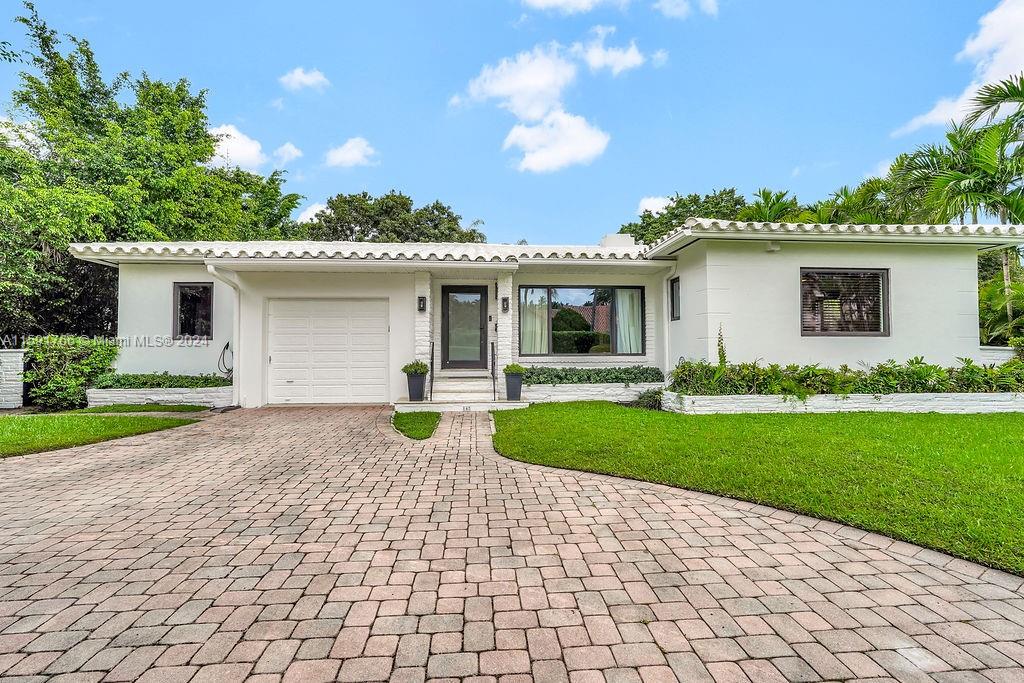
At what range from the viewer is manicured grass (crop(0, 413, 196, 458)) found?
5566mm

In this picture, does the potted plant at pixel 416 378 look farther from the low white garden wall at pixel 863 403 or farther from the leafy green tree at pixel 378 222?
the leafy green tree at pixel 378 222

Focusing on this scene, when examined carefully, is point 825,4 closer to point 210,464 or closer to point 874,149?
point 874,149

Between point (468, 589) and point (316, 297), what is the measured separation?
8.24m

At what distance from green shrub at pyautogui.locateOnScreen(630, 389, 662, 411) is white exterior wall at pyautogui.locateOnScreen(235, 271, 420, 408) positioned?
4.63m

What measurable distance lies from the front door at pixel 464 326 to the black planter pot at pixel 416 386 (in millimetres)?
1620

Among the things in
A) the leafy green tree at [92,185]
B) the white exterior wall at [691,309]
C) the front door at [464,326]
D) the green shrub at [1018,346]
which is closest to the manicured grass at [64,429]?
the leafy green tree at [92,185]

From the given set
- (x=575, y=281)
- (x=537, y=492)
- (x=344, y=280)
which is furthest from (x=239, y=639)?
(x=575, y=281)

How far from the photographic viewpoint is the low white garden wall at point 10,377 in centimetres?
920

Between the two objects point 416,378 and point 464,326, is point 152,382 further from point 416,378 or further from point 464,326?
point 464,326

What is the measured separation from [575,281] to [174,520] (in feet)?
26.7

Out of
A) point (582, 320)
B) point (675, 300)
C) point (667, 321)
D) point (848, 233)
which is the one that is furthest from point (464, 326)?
point (848, 233)

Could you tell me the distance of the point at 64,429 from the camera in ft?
21.0

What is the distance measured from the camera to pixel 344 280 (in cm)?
931

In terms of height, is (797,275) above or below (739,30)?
below
